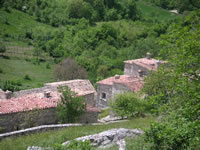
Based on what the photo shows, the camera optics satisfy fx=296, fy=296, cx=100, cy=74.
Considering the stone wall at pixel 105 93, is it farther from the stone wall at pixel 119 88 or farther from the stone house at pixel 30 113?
the stone house at pixel 30 113

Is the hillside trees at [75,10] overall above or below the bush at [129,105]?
above

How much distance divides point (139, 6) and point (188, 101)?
99610 millimetres

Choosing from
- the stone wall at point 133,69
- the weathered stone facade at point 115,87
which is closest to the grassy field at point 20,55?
the stone wall at point 133,69

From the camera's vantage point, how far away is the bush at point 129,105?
21797 millimetres

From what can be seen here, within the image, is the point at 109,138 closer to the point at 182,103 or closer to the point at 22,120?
the point at 182,103

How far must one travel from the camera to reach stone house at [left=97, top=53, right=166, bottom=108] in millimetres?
28191

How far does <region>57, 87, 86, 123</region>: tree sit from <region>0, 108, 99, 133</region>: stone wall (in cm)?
58

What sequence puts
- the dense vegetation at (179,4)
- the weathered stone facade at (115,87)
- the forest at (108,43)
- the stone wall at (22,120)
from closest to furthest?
1. the forest at (108,43)
2. the stone wall at (22,120)
3. the weathered stone facade at (115,87)
4. the dense vegetation at (179,4)

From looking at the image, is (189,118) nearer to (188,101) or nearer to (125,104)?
(188,101)

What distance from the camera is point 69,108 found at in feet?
61.7

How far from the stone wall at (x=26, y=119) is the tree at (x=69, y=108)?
22.8 inches

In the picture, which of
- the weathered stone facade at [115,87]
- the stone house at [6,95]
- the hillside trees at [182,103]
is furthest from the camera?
the weathered stone facade at [115,87]

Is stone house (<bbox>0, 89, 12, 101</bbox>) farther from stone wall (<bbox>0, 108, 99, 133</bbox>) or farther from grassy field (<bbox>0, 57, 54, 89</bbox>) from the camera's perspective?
grassy field (<bbox>0, 57, 54, 89</bbox>)

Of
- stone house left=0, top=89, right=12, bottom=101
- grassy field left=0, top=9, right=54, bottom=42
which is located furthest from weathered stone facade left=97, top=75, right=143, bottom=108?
grassy field left=0, top=9, right=54, bottom=42
